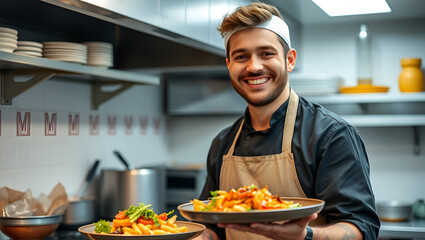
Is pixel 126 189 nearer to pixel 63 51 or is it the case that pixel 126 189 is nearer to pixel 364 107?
pixel 63 51

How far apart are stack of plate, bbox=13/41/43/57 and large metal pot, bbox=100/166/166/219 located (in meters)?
0.97

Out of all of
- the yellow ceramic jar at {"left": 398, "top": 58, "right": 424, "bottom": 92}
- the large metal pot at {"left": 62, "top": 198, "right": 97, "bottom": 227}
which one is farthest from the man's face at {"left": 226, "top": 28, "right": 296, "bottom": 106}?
the yellow ceramic jar at {"left": 398, "top": 58, "right": 424, "bottom": 92}

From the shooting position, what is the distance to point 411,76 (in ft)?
10.8

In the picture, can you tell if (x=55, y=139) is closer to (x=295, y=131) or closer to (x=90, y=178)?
(x=90, y=178)

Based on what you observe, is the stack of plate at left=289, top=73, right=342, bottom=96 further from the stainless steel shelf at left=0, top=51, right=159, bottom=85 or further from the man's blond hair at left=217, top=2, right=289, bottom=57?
the man's blond hair at left=217, top=2, right=289, bottom=57

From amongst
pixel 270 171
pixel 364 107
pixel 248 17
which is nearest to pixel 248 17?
pixel 248 17

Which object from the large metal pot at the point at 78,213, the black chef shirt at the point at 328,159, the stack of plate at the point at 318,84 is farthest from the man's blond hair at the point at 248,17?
the stack of plate at the point at 318,84

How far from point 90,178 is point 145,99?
2.89 ft

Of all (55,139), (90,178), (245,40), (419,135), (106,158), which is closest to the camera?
(245,40)

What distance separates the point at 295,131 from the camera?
1784 millimetres

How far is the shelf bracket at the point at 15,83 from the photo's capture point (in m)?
2.20

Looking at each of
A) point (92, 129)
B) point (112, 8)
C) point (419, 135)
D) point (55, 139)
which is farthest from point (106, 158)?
point (419, 135)

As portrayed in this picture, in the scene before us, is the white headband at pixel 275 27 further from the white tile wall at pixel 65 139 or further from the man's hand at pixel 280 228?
the white tile wall at pixel 65 139

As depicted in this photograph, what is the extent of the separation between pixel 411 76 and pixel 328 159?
1908 millimetres
